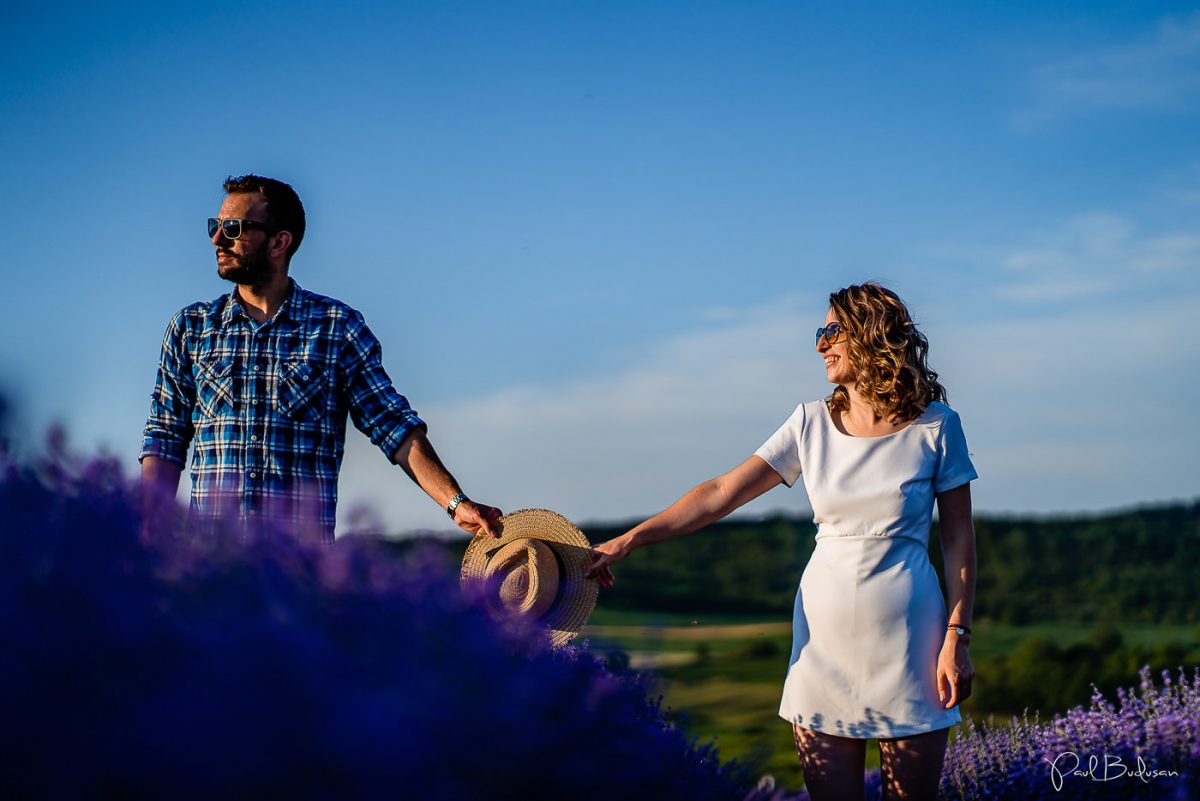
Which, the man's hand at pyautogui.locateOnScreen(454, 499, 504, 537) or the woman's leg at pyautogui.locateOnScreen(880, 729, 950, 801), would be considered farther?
the man's hand at pyautogui.locateOnScreen(454, 499, 504, 537)

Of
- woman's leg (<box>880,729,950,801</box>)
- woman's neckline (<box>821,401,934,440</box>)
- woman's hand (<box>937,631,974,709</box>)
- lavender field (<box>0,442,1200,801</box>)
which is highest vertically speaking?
woman's neckline (<box>821,401,934,440</box>)

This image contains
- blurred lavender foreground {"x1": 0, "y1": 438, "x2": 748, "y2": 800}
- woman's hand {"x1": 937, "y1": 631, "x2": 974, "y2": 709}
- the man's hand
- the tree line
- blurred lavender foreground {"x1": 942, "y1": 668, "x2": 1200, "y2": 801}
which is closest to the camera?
blurred lavender foreground {"x1": 0, "y1": 438, "x2": 748, "y2": 800}

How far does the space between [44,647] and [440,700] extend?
0.47 m

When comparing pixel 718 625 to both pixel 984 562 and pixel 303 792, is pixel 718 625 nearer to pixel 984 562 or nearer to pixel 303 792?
pixel 303 792

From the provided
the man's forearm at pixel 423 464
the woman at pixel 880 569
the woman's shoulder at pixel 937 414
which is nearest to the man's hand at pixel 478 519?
the man's forearm at pixel 423 464

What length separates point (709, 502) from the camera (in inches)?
140

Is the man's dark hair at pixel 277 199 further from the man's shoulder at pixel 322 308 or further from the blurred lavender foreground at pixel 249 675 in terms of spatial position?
the blurred lavender foreground at pixel 249 675

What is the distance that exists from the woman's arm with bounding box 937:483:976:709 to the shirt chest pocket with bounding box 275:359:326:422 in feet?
6.73

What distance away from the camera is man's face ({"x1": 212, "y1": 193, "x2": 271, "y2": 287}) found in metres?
3.88

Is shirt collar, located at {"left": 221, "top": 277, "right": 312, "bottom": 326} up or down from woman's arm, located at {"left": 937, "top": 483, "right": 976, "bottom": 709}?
up

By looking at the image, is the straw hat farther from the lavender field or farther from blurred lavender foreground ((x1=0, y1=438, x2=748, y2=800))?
blurred lavender foreground ((x1=0, y1=438, x2=748, y2=800))

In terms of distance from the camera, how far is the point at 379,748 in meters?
1.33

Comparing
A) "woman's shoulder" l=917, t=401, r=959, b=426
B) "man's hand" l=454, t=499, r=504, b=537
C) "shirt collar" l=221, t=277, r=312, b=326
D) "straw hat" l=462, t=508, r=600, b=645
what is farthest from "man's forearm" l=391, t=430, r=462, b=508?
"woman's shoulder" l=917, t=401, r=959, b=426

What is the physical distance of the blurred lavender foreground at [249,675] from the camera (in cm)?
123
